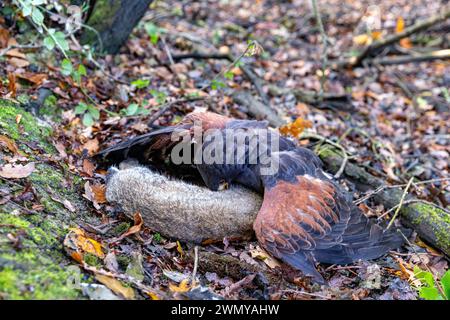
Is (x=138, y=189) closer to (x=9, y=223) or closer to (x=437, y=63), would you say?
(x=9, y=223)

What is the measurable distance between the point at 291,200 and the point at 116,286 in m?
2.04

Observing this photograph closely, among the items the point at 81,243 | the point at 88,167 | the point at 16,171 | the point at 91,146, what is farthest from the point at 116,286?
the point at 91,146

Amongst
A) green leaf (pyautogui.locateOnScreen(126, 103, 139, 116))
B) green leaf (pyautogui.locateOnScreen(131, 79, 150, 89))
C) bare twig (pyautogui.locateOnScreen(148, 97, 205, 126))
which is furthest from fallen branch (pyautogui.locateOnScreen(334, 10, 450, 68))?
green leaf (pyautogui.locateOnScreen(126, 103, 139, 116))

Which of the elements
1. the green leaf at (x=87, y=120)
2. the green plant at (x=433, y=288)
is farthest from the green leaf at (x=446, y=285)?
the green leaf at (x=87, y=120)

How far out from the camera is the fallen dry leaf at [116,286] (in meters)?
3.82

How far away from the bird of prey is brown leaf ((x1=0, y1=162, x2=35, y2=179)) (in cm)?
113

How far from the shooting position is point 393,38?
10.2m

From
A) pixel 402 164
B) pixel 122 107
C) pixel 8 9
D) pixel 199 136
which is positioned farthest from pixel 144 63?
pixel 402 164

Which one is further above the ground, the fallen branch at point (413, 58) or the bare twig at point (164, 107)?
the bare twig at point (164, 107)

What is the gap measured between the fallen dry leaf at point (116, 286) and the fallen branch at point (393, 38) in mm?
8008

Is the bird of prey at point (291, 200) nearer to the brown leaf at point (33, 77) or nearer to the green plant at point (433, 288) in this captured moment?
the green plant at point (433, 288)

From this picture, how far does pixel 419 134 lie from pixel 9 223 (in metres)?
7.40

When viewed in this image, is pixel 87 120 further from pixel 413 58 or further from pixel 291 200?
pixel 413 58

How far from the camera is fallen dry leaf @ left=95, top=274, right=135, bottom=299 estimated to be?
12.5 ft
